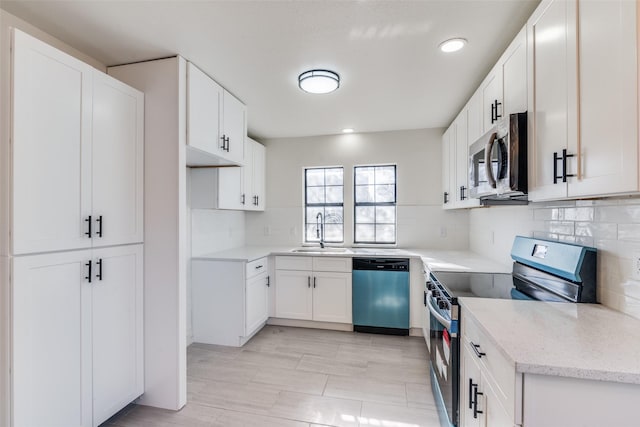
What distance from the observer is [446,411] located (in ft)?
5.71

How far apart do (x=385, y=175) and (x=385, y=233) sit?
30.8 inches

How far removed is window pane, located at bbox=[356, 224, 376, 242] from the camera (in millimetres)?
3975

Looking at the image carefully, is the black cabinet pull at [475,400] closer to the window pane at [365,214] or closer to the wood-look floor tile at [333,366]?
the wood-look floor tile at [333,366]

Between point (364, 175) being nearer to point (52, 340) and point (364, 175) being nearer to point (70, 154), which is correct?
point (70, 154)

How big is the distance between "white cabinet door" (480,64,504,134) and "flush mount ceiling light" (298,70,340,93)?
3.48 ft

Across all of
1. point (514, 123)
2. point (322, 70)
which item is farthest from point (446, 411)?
point (322, 70)

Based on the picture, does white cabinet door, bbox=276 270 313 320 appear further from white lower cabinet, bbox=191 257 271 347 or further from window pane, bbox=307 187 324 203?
window pane, bbox=307 187 324 203

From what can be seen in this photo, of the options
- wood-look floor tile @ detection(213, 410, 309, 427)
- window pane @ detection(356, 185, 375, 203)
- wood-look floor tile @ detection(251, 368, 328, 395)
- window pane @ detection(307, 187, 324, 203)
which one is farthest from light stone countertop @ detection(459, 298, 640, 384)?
window pane @ detection(307, 187, 324, 203)

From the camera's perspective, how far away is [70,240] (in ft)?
5.19

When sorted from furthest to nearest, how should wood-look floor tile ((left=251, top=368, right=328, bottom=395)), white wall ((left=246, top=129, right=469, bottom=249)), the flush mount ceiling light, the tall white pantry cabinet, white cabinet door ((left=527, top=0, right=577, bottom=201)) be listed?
white wall ((left=246, top=129, right=469, bottom=249)) < wood-look floor tile ((left=251, top=368, right=328, bottom=395)) < the flush mount ceiling light < the tall white pantry cabinet < white cabinet door ((left=527, top=0, right=577, bottom=201))

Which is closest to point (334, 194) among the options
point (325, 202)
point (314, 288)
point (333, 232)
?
point (325, 202)

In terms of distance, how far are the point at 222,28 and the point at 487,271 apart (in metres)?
2.40

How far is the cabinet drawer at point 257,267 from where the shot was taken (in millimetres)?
3047

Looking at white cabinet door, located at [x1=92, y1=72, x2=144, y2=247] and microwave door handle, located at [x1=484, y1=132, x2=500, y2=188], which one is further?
white cabinet door, located at [x1=92, y1=72, x2=144, y2=247]
